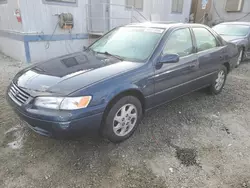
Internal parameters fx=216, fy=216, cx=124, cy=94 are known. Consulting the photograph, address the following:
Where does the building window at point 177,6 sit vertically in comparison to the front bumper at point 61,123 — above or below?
above

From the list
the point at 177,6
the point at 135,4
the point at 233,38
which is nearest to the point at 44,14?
the point at 135,4

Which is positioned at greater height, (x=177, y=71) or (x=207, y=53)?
(x=207, y=53)

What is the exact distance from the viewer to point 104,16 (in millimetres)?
8336

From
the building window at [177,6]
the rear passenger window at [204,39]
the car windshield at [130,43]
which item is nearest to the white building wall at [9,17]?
the car windshield at [130,43]

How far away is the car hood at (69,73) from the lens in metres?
2.41

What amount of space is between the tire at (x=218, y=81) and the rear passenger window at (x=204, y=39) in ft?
1.91

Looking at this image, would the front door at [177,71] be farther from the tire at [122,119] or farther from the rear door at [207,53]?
the tire at [122,119]

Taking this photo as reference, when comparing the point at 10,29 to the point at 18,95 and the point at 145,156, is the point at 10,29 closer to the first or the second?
the point at 18,95

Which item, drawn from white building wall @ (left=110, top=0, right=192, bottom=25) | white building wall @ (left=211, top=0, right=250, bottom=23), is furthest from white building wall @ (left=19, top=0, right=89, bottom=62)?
white building wall @ (left=211, top=0, right=250, bottom=23)

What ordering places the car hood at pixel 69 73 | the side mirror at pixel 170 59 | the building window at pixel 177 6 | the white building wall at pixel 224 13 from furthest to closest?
the white building wall at pixel 224 13
the building window at pixel 177 6
the side mirror at pixel 170 59
the car hood at pixel 69 73

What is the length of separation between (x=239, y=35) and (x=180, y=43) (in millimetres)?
5443

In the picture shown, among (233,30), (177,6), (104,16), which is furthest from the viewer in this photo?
(177,6)

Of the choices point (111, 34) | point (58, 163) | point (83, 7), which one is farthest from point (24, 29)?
point (58, 163)

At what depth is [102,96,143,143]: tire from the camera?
2.61 m
